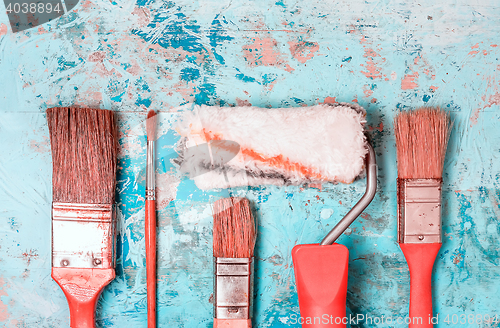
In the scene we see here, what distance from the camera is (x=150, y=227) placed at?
1068 millimetres

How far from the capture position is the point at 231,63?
1115 millimetres

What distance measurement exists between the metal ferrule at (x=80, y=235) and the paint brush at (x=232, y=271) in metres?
0.34

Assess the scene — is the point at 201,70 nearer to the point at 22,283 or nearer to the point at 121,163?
the point at 121,163

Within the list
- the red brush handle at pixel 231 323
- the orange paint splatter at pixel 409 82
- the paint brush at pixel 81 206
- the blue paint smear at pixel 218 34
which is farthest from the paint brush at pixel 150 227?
the orange paint splatter at pixel 409 82

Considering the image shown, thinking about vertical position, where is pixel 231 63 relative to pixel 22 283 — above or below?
above

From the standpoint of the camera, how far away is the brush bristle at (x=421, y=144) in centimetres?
103

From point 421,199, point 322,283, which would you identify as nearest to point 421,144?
point 421,199

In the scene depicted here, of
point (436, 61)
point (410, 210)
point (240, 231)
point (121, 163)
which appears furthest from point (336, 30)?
point (121, 163)

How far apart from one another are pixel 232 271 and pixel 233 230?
0.40ft

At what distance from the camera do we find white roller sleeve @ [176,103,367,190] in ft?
3.34

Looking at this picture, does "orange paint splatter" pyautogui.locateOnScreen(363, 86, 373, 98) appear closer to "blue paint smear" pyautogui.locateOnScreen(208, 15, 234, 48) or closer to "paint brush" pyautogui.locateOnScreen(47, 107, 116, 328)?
"blue paint smear" pyautogui.locateOnScreen(208, 15, 234, 48)

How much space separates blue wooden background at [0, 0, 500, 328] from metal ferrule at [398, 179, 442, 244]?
86 millimetres

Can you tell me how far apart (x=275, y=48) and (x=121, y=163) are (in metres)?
0.63

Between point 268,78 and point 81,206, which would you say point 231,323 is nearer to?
point 81,206
